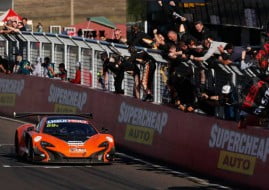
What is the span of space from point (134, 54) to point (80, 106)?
500 centimetres

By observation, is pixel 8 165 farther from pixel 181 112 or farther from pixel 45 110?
pixel 45 110

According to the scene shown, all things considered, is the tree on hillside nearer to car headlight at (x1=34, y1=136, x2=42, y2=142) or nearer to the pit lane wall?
the pit lane wall

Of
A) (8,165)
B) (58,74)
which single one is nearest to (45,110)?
(58,74)

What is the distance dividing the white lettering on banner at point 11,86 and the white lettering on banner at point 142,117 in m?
8.53

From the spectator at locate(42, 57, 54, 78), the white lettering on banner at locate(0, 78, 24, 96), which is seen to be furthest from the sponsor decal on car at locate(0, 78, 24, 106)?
the spectator at locate(42, 57, 54, 78)

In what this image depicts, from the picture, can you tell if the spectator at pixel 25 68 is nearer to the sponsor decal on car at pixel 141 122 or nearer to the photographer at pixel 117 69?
the photographer at pixel 117 69

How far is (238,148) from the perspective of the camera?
63.5 feet

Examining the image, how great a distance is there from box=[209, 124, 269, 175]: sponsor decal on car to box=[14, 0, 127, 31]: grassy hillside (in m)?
47.3

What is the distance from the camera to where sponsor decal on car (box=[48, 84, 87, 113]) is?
29.8 metres

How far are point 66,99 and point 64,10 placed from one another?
38292mm

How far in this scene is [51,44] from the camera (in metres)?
33.1

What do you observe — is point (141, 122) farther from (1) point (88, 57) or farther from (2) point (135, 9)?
(2) point (135, 9)

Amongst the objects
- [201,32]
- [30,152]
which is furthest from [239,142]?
[30,152]

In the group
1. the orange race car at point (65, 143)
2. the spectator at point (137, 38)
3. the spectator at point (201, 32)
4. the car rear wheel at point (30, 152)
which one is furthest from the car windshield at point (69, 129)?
the spectator at point (201, 32)
